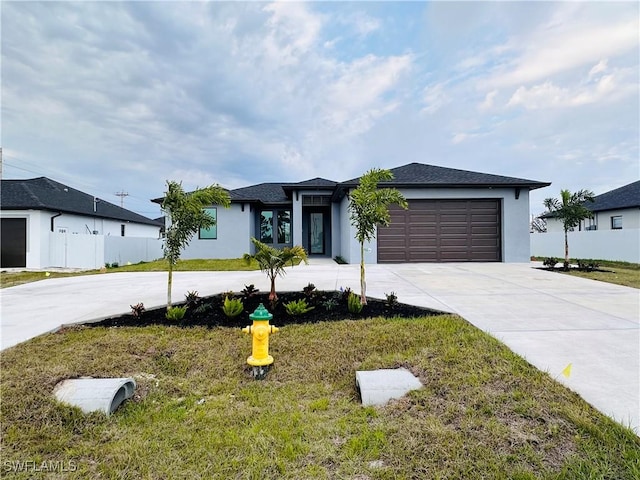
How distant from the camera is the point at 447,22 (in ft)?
30.7

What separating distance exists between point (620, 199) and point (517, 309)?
67.4 ft

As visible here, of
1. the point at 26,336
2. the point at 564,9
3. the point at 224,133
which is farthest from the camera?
the point at 224,133

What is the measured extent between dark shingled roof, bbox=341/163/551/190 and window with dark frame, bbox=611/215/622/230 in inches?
383

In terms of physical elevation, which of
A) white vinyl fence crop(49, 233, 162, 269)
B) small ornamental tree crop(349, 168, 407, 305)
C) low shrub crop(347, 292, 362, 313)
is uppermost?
small ornamental tree crop(349, 168, 407, 305)

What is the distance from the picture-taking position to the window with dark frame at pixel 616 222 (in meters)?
18.7

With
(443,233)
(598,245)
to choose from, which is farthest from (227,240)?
(598,245)

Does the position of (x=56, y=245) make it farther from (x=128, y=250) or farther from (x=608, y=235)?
(x=608, y=235)

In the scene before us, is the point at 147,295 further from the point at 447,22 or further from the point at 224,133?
the point at 224,133

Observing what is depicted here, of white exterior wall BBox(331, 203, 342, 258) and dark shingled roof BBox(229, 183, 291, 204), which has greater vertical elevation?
dark shingled roof BBox(229, 183, 291, 204)

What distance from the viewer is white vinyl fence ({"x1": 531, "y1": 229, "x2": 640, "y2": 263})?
14.7m

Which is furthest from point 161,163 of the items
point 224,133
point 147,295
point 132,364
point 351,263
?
point 132,364

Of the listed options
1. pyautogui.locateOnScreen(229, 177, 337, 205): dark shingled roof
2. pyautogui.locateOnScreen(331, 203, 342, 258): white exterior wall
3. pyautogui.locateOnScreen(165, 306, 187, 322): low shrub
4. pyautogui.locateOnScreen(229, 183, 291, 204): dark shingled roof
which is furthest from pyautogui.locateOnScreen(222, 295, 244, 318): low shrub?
pyautogui.locateOnScreen(229, 183, 291, 204): dark shingled roof

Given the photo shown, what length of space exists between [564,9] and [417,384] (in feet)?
35.5

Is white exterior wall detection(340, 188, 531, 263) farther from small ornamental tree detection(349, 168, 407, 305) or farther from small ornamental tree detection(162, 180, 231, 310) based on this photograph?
small ornamental tree detection(162, 180, 231, 310)
